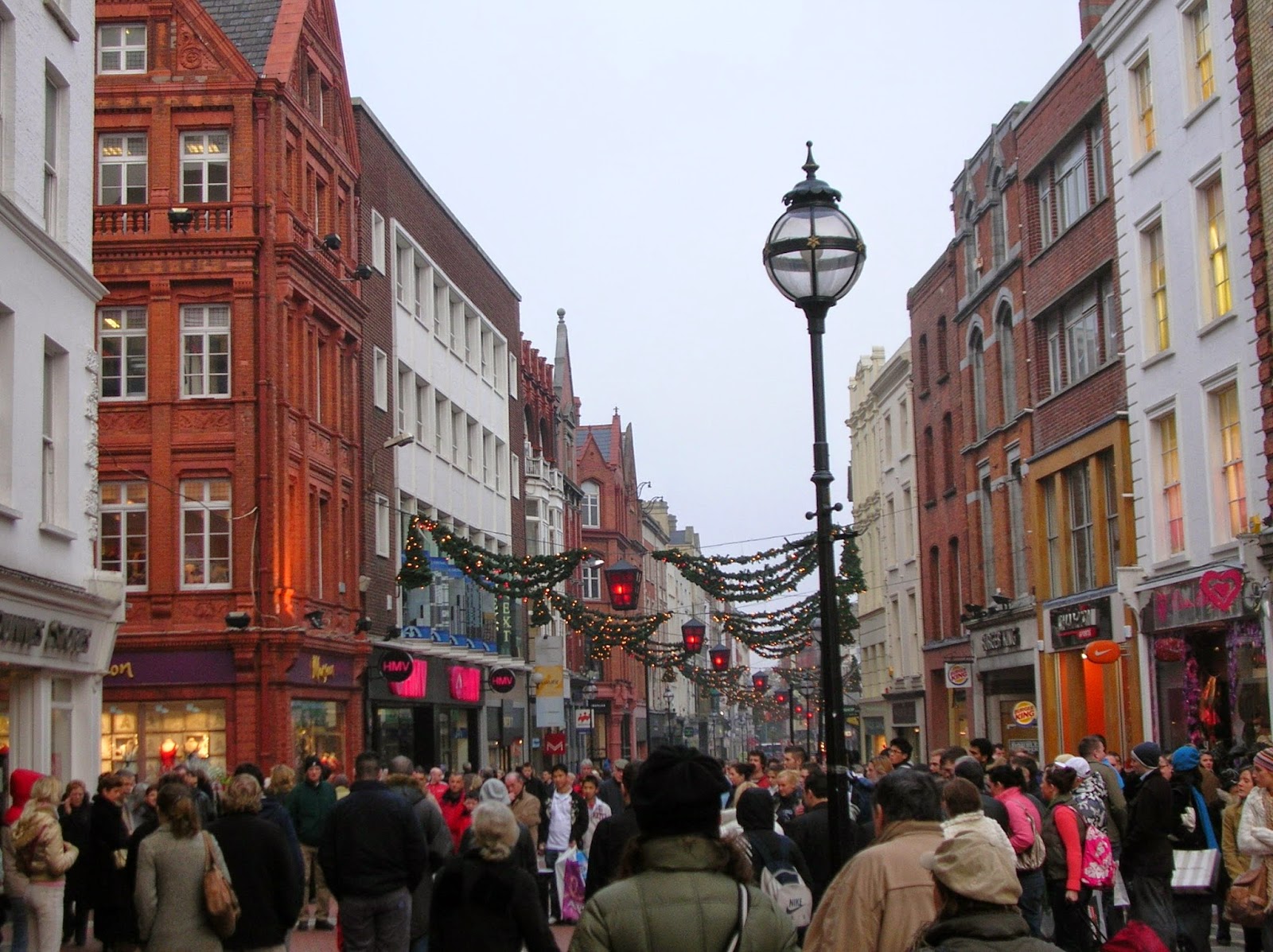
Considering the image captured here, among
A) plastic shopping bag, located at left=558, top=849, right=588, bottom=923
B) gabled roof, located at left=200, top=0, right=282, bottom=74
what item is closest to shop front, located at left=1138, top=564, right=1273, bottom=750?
plastic shopping bag, located at left=558, top=849, right=588, bottom=923

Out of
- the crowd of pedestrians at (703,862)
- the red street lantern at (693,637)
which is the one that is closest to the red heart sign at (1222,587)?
the crowd of pedestrians at (703,862)

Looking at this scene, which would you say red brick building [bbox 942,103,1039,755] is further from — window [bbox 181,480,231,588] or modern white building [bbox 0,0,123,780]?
modern white building [bbox 0,0,123,780]

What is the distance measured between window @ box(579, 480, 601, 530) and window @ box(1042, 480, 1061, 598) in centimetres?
4961

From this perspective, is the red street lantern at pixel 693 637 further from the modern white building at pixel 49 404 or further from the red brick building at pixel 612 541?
the red brick building at pixel 612 541

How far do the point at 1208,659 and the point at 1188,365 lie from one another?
4206 millimetres

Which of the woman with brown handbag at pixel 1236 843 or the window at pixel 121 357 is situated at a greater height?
the window at pixel 121 357

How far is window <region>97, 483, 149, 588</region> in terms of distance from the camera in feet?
98.4

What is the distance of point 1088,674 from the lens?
103 ft

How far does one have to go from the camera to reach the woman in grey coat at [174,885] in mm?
9750

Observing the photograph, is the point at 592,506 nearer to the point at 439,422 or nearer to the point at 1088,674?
the point at 439,422

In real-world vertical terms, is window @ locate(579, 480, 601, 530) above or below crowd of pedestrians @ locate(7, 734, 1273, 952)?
above

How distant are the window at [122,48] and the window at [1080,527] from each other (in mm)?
18165

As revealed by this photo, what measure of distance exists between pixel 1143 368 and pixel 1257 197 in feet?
16.0

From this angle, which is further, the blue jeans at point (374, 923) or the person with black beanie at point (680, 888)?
the blue jeans at point (374, 923)
